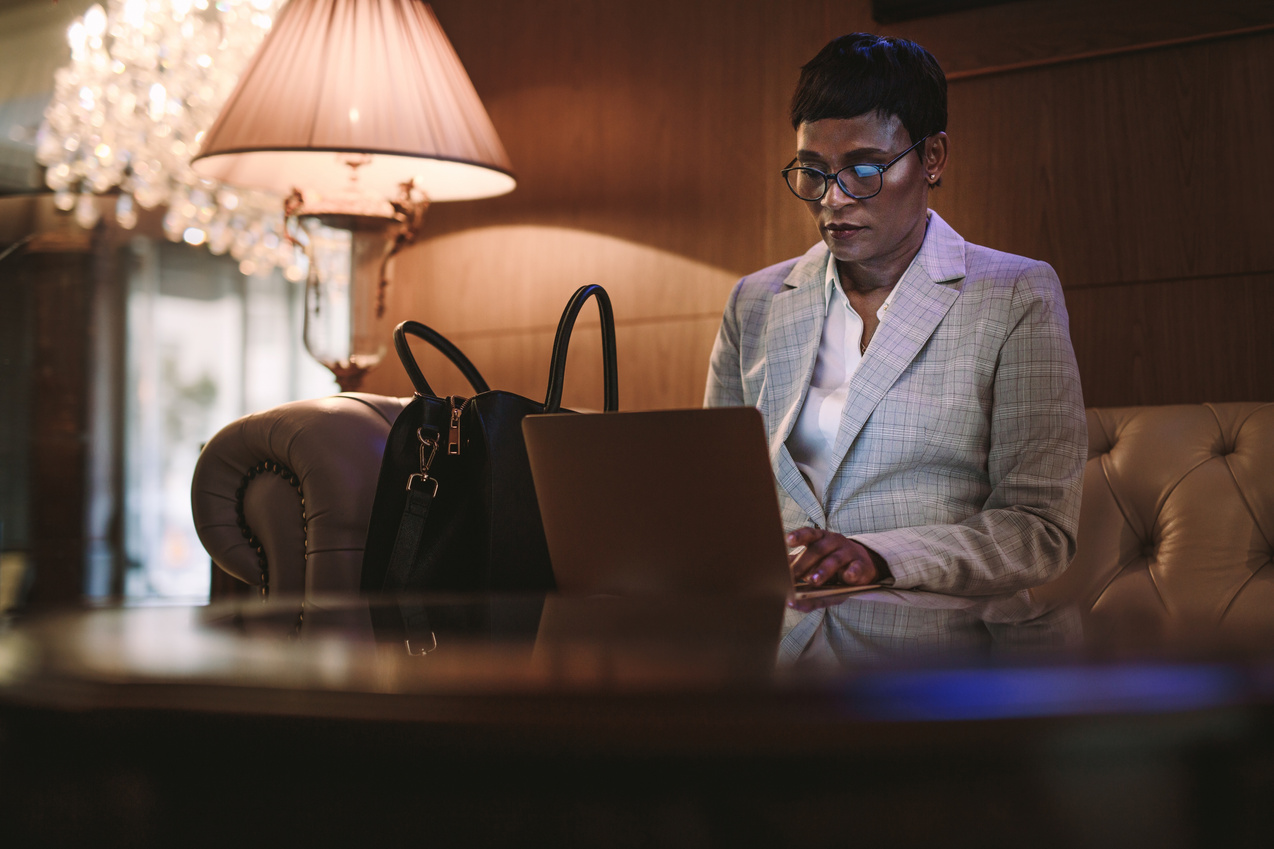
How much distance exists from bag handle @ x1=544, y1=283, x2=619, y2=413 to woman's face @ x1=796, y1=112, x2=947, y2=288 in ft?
1.13

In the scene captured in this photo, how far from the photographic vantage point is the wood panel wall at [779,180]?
1.67m

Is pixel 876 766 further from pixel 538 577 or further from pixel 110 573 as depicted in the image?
pixel 110 573

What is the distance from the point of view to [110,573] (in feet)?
15.1

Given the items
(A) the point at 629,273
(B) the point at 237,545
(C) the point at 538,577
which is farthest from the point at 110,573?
(C) the point at 538,577

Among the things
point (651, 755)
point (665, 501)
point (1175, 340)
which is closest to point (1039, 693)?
point (651, 755)

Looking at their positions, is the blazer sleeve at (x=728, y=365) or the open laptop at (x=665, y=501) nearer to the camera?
the open laptop at (x=665, y=501)

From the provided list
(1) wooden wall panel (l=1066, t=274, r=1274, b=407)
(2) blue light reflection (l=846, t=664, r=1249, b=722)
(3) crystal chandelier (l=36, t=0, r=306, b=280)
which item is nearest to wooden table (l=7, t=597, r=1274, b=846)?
(2) blue light reflection (l=846, t=664, r=1249, b=722)

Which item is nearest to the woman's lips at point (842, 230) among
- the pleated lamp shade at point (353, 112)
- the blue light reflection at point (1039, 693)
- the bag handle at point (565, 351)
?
the bag handle at point (565, 351)

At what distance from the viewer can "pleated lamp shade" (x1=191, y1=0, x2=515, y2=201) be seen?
1.86 meters

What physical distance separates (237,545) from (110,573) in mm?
3833

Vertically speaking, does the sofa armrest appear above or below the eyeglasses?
below

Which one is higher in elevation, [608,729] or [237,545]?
[608,729]

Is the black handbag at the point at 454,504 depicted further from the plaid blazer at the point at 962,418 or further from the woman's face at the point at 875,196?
the woman's face at the point at 875,196

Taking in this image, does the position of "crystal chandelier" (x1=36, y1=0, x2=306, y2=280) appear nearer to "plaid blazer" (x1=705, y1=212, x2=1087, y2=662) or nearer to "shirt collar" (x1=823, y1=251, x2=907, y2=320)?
"shirt collar" (x1=823, y1=251, x2=907, y2=320)
